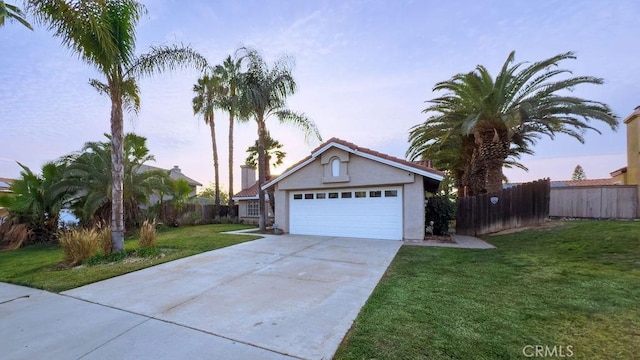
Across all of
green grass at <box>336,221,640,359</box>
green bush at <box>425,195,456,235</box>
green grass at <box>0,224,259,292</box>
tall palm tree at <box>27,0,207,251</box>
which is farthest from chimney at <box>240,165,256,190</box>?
green grass at <box>336,221,640,359</box>

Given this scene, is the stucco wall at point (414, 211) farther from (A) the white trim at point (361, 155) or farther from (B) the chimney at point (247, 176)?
(B) the chimney at point (247, 176)

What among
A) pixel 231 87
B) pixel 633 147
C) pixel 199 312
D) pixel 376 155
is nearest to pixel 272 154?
pixel 231 87

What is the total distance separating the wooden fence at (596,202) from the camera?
1468 cm

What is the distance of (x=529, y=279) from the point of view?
5984 mm

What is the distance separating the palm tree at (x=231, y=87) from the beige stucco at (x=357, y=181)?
15.3 feet

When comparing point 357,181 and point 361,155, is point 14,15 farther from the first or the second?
point 357,181

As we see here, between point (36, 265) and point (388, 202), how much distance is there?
11.8 metres

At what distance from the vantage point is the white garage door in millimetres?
12234

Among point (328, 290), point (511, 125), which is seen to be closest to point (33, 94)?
point (328, 290)

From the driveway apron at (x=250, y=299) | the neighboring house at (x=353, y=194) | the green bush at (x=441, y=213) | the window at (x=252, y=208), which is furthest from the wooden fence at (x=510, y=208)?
the window at (x=252, y=208)

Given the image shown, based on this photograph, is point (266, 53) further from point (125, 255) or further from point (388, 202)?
point (125, 255)

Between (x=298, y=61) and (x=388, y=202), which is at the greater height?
(x=298, y=61)

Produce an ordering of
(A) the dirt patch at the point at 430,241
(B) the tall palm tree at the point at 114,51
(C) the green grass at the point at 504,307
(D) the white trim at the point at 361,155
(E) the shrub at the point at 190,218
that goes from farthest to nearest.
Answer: (E) the shrub at the point at 190,218 < (D) the white trim at the point at 361,155 < (A) the dirt patch at the point at 430,241 < (B) the tall palm tree at the point at 114,51 < (C) the green grass at the point at 504,307

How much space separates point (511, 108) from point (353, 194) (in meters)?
8.01
